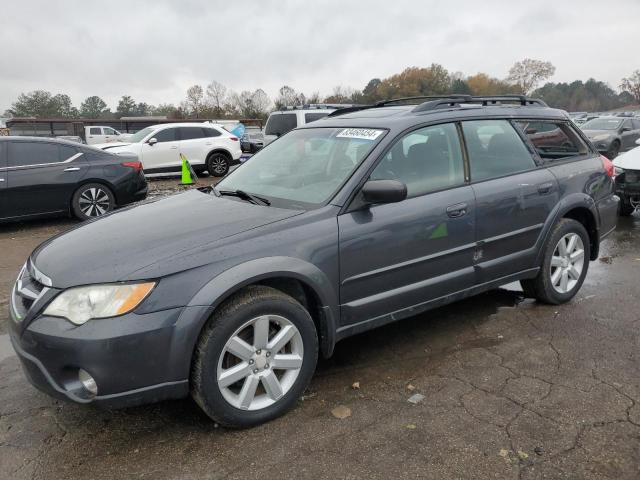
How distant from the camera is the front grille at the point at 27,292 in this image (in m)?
2.63

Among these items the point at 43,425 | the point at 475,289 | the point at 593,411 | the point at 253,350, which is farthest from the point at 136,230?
the point at 593,411

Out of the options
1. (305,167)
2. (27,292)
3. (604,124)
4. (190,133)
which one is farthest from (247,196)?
(604,124)

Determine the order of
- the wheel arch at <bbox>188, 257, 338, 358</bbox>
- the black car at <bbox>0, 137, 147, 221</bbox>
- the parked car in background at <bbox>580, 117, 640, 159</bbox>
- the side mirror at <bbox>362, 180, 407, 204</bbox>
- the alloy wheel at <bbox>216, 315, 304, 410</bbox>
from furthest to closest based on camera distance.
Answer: the parked car in background at <bbox>580, 117, 640, 159</bbox>, the black car at <bbox>0, 137, 147, 221</bbox>, the side mirror at <bbox>362, 180, 407, 204</bbox>, the alloy wheel at <bbox>216, 315, 304, 410</bbox>, the wheel arch at <bbox>188, 257, 338, 358</bbox>

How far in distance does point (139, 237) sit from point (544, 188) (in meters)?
3.04

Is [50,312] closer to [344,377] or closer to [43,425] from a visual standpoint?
[43,425]

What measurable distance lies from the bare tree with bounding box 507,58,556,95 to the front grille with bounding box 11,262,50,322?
88.7 meters

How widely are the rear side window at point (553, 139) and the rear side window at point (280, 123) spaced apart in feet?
30.7

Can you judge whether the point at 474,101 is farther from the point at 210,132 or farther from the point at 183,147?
the point at 210,132

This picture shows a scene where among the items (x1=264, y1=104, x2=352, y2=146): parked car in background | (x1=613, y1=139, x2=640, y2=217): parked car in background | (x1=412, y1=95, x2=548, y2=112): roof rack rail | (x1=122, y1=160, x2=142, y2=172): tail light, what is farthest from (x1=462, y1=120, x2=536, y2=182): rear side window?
Result: (x1=264, y1=104, x2=352, y2=146): parked car in background

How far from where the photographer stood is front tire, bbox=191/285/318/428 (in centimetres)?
257

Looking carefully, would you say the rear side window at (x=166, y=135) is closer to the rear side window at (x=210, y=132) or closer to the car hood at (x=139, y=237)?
the rear side window at (x=210, y=132)

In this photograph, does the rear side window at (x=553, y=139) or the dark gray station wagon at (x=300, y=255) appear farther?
the rear side window at (x=553, y=139)

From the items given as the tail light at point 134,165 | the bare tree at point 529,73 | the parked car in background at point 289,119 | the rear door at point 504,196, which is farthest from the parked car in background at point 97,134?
the bare tree at point 529,73

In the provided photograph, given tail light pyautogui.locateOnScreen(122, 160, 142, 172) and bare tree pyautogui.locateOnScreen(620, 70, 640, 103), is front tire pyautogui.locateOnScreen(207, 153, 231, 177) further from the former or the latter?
bare tree pyautogui.locateOnScreen(620, 70, 640, 103)
